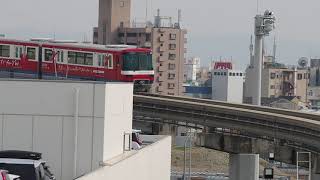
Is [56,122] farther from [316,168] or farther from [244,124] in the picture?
[244,124]

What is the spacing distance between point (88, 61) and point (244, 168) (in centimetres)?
1145

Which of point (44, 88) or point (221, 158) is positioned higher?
point (44, 88)

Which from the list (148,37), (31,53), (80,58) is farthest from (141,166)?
(148,37)

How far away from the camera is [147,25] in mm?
153750

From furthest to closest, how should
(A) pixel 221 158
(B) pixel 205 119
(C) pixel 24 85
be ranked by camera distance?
(A) pixel 221 158 → (B) pixel 205 119 → (C) pixel 24 85

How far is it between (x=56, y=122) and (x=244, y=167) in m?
31.2

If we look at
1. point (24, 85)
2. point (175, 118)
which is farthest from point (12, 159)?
point (175, 118)

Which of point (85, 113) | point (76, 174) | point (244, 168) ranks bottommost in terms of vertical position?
point (244, 168)

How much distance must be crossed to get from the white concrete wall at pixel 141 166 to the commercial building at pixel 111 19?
11748 cm

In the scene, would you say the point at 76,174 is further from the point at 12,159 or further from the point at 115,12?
the point at 115,12

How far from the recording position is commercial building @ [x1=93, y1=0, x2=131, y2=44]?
5738 inches

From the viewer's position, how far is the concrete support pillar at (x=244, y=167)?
47469mm

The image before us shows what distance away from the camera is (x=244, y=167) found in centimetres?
4922

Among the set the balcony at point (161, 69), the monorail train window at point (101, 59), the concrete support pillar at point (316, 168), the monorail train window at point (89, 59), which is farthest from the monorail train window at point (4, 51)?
the balcony at point (161, 69)
